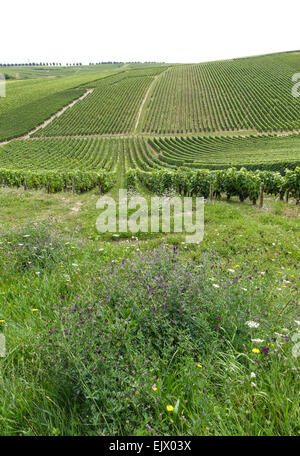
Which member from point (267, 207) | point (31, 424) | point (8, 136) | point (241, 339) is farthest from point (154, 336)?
point (8, 136)

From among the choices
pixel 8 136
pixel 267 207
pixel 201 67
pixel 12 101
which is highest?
pixel 201 67

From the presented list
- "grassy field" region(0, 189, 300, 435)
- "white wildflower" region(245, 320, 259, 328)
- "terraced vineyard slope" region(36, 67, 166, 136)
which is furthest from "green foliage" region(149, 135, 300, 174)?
"white wildflower" region(245, 320, 259, 328)

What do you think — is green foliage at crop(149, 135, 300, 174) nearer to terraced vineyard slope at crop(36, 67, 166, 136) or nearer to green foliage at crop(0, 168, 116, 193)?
green foliage at crop(0, 168, 116, 193)

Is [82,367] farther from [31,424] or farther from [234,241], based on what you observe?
[234,241]

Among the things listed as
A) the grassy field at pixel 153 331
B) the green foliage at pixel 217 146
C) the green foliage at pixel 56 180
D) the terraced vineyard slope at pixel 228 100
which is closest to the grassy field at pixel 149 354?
the grassy field at pixel 153 331

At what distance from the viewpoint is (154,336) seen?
3.26 m

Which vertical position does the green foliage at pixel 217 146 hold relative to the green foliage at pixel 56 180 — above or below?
above

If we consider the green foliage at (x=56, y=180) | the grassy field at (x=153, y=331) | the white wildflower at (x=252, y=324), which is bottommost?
the green foliage at (x=56, y=180)

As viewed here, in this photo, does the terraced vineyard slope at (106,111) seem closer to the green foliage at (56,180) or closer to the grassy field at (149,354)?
the green foliage at (56,180)

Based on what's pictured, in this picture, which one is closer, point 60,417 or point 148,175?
A: point 60,417

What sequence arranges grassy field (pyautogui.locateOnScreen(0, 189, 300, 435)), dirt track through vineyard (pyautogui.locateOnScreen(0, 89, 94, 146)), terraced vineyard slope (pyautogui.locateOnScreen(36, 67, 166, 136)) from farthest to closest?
terraced vineyard slope (pyautogui.locateOnScreen(36, 67, 166, 136)) < dirt track through vineyard (pyautogui.locateOnScreen(0, 89, 94, 146)) < grassy field (pyautogui.locateOnScreen(0, 189, 300, 435))

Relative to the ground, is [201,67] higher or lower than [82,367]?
higher

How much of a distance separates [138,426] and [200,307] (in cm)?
162

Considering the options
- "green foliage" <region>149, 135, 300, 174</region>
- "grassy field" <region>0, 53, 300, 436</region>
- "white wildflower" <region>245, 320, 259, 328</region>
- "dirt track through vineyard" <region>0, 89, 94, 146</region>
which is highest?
"dirt track through vineyard" <region>0, 89, 94, 146</region>
